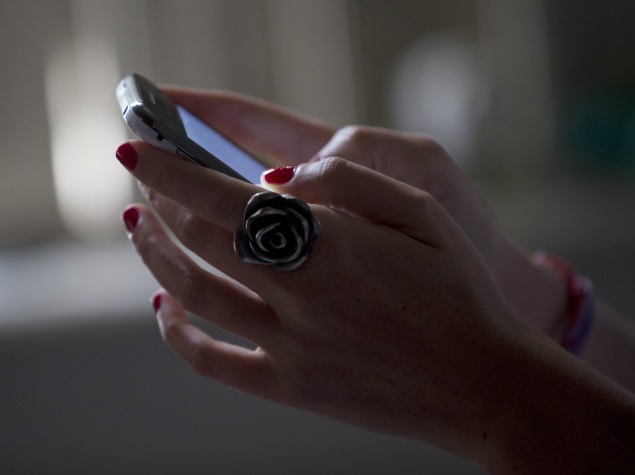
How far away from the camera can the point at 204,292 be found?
479 millimetres

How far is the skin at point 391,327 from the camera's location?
0.42 m

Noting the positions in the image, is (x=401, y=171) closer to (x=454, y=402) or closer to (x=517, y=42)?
(x=454, y=402)

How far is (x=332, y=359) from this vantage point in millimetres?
454

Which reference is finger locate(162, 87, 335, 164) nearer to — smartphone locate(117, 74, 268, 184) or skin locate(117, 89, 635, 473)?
smartphone locate(117, 74, 268, 184)

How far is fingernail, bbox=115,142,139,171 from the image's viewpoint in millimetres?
435

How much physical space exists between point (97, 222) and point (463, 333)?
4.13 feet

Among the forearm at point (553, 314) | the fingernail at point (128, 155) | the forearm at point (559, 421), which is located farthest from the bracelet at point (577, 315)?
the fingernail at point (128, 155)

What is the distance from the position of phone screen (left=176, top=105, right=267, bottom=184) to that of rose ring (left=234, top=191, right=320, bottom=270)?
22 centimetres

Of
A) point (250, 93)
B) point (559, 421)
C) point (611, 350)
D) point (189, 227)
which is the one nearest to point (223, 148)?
point (189, 227)

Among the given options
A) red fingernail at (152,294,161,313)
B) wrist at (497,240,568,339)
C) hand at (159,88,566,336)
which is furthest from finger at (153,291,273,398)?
wrist at (497,240,568,339)

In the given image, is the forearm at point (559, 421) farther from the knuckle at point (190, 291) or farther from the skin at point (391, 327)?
the knuckle at point (190, 291)

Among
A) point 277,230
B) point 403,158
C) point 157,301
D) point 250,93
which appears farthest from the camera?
point 250,93

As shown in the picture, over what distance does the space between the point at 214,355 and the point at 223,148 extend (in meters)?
0.22

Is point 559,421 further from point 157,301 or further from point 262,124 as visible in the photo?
point 262,124
